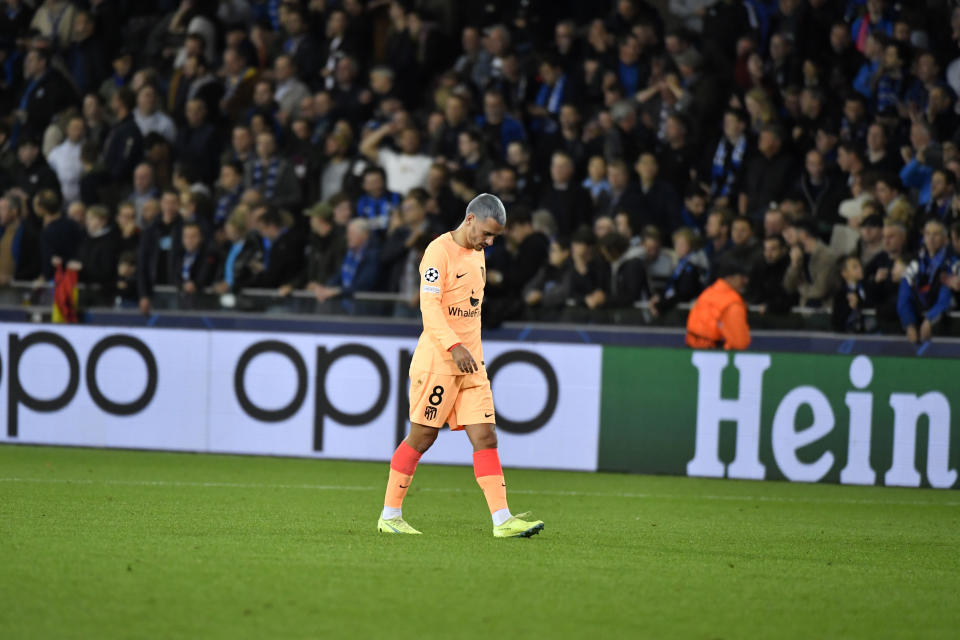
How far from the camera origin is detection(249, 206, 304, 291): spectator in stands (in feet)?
55.5

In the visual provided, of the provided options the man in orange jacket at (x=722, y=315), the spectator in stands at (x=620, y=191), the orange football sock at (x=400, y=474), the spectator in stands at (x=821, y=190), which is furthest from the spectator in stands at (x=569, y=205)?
the orange football sock at (x=400, y=474)

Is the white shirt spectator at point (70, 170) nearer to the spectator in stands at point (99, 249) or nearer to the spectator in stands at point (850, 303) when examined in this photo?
the spectator in stands at point (99, 249)

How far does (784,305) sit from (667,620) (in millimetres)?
9019

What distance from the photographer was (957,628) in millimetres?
6977

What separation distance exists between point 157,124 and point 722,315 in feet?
29.5

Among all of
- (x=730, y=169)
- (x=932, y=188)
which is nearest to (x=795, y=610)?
(x=932, y=188)

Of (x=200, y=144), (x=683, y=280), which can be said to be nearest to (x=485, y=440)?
(x=683, y=280)

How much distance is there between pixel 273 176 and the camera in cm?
1877

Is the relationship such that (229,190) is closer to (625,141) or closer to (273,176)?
(273,176)

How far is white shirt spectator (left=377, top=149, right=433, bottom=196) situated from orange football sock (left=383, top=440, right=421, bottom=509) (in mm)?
8858

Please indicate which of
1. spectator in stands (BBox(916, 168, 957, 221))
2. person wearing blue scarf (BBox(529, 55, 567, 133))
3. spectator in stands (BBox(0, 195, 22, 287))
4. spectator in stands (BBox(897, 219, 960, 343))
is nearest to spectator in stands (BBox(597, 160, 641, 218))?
person wearing blue scarf (BBox(529, 55, 567, 133))

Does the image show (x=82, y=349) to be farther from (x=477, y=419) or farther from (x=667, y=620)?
(x=667, y=620)

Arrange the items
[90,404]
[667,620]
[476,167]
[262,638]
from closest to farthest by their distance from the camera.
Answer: [262,638]
[667,620]
[90,404]
[476,167]

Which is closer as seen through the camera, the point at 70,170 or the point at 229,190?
the point at 229,190
